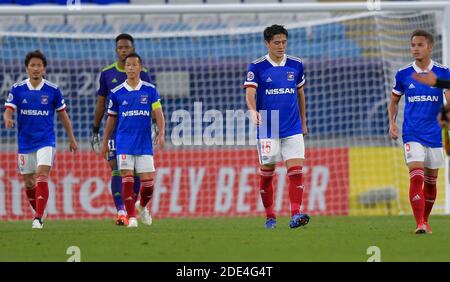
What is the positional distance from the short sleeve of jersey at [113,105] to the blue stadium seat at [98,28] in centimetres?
868

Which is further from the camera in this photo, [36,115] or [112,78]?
[112,78]

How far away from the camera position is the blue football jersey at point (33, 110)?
41.3 feet

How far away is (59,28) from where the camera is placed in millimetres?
21406

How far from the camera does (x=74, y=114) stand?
1817cm

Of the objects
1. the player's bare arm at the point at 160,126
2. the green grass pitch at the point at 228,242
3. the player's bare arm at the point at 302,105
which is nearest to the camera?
the green grass pitch at the point at 228,242

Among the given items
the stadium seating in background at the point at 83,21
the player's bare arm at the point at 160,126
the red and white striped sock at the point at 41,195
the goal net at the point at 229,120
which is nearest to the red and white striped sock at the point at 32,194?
the red and white striped sock at the point at 41,195

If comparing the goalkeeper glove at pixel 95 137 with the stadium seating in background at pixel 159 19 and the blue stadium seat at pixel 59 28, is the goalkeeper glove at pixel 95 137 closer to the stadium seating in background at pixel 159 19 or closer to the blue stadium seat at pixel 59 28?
the blue stadium seat at pixel 59 28

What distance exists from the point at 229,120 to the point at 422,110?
6.88 meters

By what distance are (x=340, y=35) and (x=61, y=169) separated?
5.56m

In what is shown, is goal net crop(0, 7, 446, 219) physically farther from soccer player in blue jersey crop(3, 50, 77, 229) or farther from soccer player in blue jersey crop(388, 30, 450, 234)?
soccer player in blue jersey crop(388, 30, 450, 234)


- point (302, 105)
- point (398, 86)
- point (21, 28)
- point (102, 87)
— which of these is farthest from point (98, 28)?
point (398, 86)

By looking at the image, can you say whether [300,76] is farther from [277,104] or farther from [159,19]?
[159,19]

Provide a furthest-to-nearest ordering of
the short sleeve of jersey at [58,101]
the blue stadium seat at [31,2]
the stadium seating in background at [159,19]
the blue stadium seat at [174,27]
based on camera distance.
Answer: the blue stadium seat at [31,2]
the stadium seating in background at [159,19]
the blue stadium seat at [174,27]
the short sleeve of jersey at [58,101]

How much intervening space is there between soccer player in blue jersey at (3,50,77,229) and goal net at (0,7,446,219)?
3.74 metres
